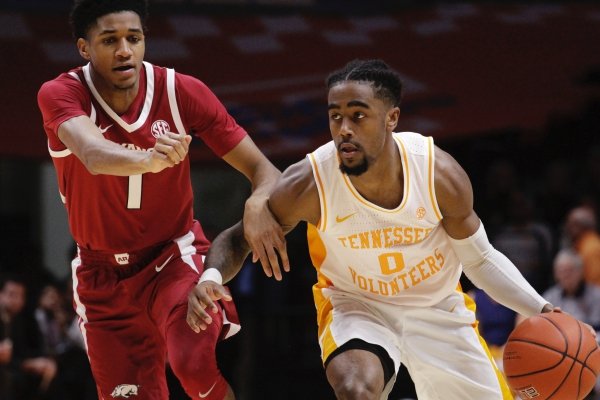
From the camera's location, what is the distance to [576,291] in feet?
24.4

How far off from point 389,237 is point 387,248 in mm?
47

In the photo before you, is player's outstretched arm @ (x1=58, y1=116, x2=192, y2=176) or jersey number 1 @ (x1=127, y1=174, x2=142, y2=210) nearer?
player's outstretched arm @ (x1=58, y1=116, x2=192, y2=176)

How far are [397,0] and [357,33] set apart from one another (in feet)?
2.21

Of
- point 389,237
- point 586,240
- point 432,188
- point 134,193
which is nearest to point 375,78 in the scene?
point 432,188

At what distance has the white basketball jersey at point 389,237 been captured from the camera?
4.37 metres

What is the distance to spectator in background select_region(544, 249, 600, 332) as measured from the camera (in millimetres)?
7387

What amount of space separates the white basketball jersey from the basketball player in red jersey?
0.88 ft

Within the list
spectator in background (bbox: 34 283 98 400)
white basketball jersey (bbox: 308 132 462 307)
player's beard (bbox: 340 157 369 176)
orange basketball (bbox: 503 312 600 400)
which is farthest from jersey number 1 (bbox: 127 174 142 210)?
A: spectator in background (bbox: 34 283 98 400)

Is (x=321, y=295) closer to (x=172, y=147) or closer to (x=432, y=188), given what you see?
(x=432, y=188)

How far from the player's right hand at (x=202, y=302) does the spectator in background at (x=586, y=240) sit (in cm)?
435

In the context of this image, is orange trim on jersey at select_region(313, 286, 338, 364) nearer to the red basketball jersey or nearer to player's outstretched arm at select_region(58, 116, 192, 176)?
the red basketball jersey

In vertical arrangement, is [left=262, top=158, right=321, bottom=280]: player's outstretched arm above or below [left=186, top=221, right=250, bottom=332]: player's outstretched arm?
above

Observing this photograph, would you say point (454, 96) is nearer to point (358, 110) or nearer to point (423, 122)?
point (423, 122)

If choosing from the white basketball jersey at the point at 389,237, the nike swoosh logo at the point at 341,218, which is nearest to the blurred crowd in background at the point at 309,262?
the white basketball jersey at the point at 389,237
